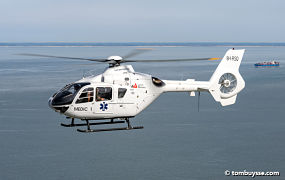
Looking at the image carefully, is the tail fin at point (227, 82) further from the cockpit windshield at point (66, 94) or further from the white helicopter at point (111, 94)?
the cockpit windshield at point (66, 94)

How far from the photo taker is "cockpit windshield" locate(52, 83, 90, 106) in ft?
72.5

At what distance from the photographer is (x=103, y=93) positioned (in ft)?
74.0

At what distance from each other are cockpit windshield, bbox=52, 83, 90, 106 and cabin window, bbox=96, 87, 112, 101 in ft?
2.75

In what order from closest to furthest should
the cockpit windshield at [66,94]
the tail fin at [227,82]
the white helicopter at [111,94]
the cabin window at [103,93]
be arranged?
the cockpit windshield at [66,94] < the white helicopter at [111,94] < the cabin window at [103,93] < the tail fin at [227,82]

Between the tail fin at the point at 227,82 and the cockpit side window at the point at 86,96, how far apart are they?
7.70 meters

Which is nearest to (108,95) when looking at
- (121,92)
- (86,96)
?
(121,92)

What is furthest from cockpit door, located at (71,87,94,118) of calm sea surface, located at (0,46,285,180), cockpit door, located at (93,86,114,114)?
calm sea surface, located at (0,46,285,180)

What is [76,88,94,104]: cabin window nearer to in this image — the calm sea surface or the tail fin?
the tail fin

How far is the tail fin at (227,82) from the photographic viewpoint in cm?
2591

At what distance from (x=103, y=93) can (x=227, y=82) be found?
322 inches

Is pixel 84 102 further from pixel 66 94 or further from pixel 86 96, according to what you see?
pixel 66 94

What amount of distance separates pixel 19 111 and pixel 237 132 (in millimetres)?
27098

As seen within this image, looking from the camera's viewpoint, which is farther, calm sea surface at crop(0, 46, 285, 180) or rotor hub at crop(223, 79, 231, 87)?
calm sea surface at crop(0, 46, 285, 180)

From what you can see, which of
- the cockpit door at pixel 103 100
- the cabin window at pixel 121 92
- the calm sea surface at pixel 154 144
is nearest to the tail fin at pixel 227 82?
the cabin window at pixel 121 92
